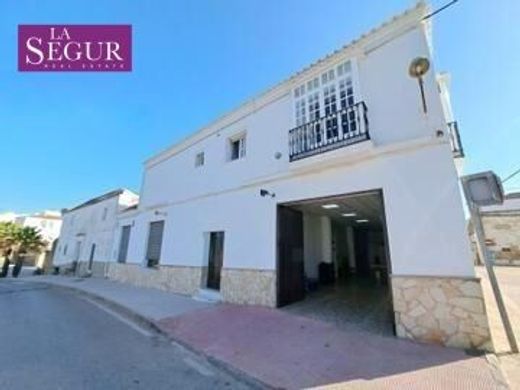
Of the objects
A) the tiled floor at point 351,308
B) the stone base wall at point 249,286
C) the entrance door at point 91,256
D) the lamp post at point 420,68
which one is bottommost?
the tiled floor at point 351,308

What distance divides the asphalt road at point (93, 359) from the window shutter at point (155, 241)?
22.4ft

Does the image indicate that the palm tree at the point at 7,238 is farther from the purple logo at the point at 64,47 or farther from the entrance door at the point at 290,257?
the entrance door at the point at 290,257

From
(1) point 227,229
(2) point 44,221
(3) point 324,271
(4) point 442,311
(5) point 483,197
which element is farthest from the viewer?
(2) point 44,221

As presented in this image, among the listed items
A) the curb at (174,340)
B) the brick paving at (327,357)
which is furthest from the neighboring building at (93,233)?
the brick paving at (327,357)

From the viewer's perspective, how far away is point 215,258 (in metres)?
11.6

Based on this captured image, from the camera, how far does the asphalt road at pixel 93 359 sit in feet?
13.3

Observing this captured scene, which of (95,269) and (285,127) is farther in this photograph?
(95,269)

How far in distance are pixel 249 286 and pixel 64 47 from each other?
372 inches

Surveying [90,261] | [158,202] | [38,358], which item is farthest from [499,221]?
[90,261]

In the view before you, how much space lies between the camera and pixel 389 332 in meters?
6.10

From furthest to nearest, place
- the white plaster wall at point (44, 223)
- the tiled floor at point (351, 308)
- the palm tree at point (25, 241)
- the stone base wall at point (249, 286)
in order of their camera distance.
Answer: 1. the white plaster wall at point (44, 223)
2. the palm tree at point (25, 241)
3. the stone base wall at point (249, 286)
4. the tiled floor at point (351, 308)

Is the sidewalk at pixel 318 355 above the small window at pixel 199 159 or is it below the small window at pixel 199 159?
below

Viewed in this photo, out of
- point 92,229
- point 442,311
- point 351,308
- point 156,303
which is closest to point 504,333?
point 442,311

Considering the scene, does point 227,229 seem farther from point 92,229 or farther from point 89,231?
point 89,231
